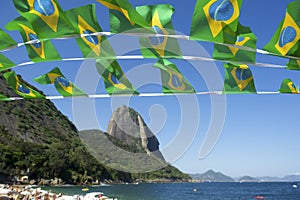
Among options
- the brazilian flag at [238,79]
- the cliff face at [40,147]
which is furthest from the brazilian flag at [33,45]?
the cliff face at [40,147]

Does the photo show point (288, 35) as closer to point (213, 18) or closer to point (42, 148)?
point (213, 18)

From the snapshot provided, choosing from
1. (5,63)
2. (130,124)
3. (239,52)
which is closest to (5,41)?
(5,63)

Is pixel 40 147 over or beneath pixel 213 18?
over

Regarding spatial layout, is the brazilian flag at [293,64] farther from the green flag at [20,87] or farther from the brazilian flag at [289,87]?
the green flag at [20,87]

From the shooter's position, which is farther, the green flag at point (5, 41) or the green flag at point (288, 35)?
the green flag at point (5, 41)

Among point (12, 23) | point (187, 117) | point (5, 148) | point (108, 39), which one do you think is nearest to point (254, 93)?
point (187, 117)

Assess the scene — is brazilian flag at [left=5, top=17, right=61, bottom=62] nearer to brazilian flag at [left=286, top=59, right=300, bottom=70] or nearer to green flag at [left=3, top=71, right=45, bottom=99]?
green flag at [left=3, top=71, right=45, bottom=99]
